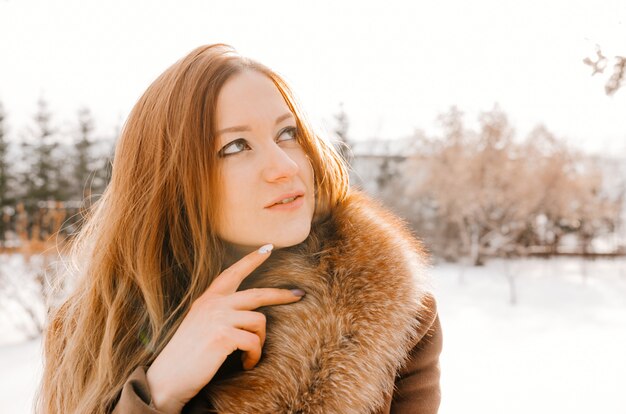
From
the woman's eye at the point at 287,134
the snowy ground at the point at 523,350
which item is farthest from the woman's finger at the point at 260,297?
the snowy ground at the point at 523,350

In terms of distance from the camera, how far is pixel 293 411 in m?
1.04

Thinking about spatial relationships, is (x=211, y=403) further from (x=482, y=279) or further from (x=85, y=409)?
(x=482, y=279)

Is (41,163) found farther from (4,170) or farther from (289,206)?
(289,206)

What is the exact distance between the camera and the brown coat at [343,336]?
1062mm

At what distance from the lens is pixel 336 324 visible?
1126 millimetres

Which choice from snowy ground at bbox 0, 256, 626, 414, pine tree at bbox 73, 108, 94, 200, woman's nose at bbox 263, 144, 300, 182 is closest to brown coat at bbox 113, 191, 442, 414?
woman's nose at bbox 263, 144, 300, 182

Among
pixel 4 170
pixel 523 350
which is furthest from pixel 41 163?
pixel 523 350

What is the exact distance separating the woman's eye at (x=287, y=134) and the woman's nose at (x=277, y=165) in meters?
0.07

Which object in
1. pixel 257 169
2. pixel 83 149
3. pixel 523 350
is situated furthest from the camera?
pixel 83 149

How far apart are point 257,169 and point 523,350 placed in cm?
747

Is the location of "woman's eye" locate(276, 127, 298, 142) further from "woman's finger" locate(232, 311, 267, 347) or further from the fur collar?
"woman's finger" locate(232, 311, 267, 347)

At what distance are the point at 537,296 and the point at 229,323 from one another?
12.1 m

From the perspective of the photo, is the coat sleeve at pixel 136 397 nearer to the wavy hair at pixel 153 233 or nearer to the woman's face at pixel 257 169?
the wavy hair at pixel 153 233

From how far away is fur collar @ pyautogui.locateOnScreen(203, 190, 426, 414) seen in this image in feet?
3.48
